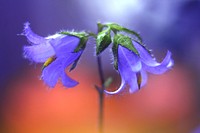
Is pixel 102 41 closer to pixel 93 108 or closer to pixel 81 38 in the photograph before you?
pixel 81 38

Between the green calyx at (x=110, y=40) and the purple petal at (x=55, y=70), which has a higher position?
the green calyx at (x=110, y=40)

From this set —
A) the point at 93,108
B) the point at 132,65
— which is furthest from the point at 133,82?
the point at 93,108

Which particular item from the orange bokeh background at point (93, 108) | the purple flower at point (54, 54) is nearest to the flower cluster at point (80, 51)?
the purple flower at point (54, 54)

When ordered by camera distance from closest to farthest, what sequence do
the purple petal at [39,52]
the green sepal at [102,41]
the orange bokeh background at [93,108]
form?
the green sepal at [102,41] < the purple petal at [39,52] < the orange bokeh background at [93,108]

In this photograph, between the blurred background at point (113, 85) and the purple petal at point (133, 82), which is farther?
the blurred background at point (113, 85)

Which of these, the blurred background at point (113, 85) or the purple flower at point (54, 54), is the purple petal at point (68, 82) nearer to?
the purple flower at point (54, 54)

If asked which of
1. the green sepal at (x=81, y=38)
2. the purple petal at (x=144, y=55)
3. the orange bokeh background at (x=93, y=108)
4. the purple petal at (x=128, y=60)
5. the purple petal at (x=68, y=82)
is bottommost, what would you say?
the purple petal at (x=68, y=82)
